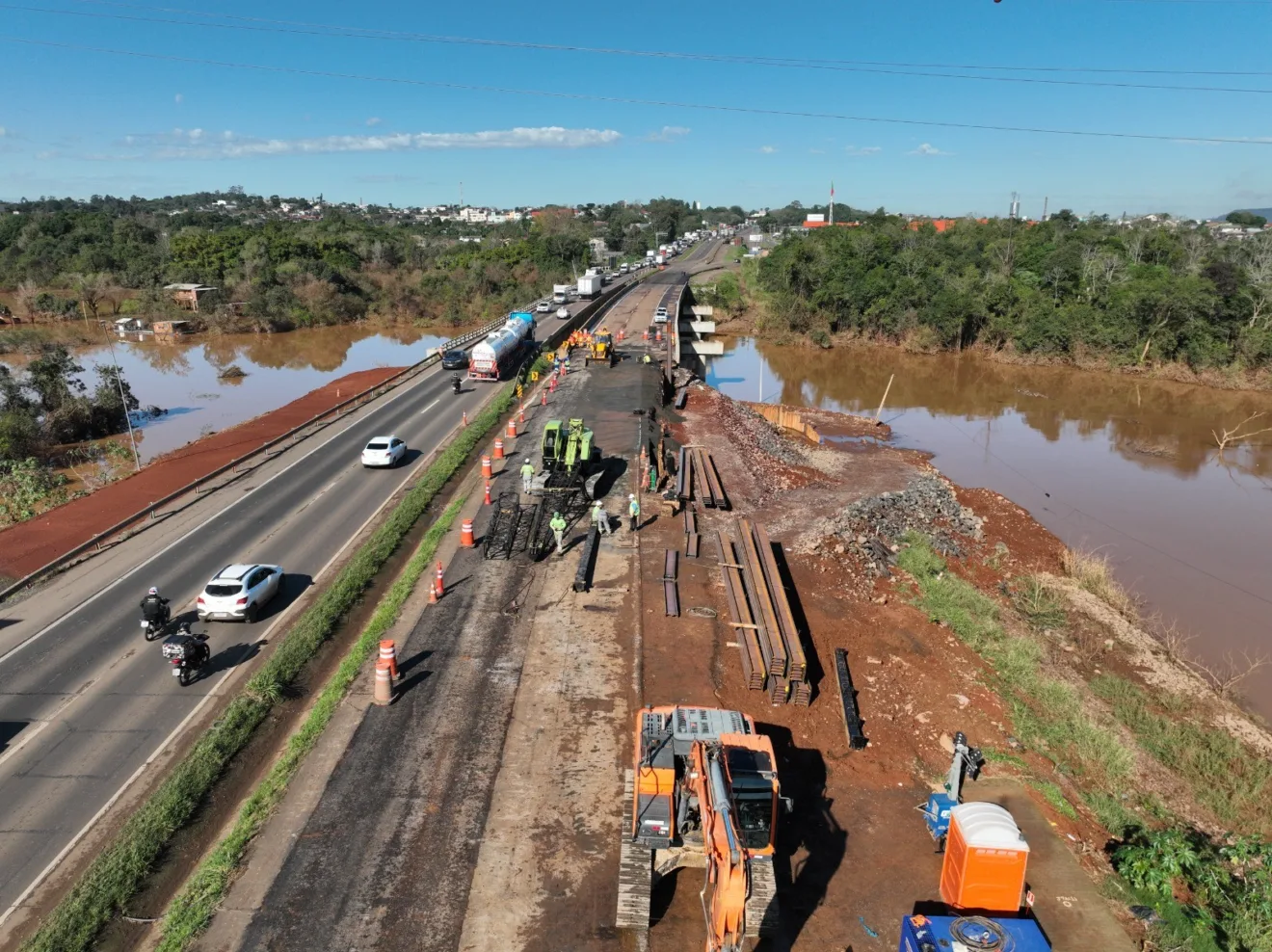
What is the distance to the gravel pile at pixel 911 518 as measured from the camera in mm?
24250

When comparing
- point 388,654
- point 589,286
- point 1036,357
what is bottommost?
point 388,654

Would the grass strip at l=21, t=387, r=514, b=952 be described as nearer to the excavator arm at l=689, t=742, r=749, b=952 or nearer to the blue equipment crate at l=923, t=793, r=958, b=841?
the excavator arm at l=689, t=742, r=749, b=952

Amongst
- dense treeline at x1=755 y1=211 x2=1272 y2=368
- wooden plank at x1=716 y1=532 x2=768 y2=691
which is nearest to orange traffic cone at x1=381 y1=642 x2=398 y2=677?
wooden plank at x1=716 y1=532 x2=768 y2=691

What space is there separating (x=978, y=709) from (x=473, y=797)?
10682 millimetres

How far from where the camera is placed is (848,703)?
15.4 m

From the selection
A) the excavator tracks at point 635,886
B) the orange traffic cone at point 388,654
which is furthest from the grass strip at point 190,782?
the excavator tracks at point 635,886

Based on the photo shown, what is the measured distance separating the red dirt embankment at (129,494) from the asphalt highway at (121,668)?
3637mm

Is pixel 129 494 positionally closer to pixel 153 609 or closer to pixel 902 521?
pixel 153 609

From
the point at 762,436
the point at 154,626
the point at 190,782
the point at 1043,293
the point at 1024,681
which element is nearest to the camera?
the point at 190,782

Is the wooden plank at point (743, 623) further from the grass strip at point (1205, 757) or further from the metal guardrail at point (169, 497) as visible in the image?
the metal guardrail at point (169, 497)

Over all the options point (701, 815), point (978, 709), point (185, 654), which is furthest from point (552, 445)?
point (701, 815)

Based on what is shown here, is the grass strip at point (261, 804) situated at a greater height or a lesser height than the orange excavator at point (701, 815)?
lesser

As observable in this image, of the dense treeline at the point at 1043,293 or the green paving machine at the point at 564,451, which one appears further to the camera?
the dense treeline at the point at 1043,293

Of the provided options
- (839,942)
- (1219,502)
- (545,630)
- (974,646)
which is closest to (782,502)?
(974,646)
